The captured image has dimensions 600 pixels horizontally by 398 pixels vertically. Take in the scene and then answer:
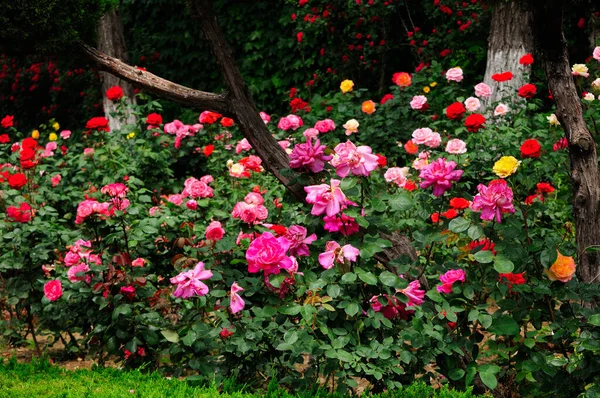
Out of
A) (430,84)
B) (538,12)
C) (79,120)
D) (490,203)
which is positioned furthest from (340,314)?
(79,120)

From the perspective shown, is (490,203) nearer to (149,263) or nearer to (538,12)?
(538,12)

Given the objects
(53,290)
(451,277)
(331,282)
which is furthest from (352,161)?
(53,290)

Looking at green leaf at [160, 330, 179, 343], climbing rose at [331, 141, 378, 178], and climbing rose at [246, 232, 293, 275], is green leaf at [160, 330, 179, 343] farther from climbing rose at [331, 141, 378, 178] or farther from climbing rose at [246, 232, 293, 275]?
climbing rose at [331, 141, 378, 178]

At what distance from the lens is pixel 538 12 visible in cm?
288

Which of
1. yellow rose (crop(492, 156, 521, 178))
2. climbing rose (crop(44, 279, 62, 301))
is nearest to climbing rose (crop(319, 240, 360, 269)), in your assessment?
yellow rose (crop(492, 156, 521, 178))

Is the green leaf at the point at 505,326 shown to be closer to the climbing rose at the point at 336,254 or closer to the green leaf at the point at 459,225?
the green leaf at the point at 459,225

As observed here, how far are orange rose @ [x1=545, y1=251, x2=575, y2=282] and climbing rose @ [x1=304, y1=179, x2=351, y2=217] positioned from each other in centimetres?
83

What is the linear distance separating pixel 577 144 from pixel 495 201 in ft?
1.73

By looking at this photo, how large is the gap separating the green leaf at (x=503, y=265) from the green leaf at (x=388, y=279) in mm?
384

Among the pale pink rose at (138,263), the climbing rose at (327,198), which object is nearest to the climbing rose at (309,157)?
the climbing rose at (327,198)

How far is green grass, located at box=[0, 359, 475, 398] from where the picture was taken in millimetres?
2760

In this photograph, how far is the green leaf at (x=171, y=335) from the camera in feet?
10.7

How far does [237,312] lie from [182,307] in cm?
70

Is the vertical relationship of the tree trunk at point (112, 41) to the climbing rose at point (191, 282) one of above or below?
above
